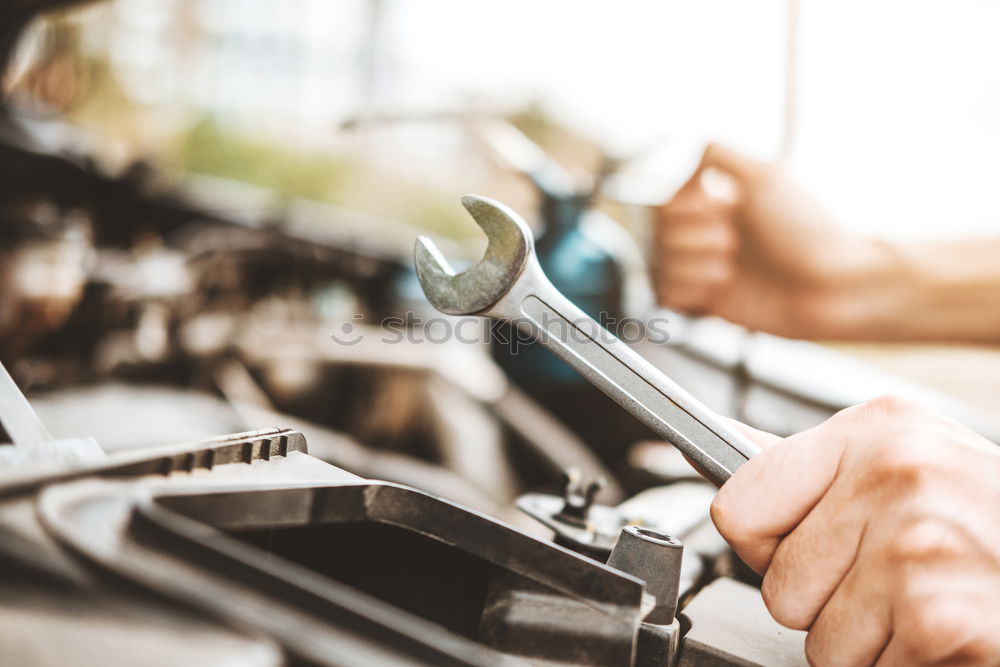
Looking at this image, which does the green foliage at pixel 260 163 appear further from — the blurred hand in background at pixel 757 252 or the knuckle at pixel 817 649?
the knuckle at pixel 817 649

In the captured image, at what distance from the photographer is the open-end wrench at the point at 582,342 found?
0.56m

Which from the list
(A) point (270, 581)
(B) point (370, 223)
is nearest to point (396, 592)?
(A) point (270, 581)

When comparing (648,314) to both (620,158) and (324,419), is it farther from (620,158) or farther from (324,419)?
(324,419)

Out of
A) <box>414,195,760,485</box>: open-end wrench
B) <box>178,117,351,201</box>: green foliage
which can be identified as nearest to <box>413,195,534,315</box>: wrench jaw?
<box>414,195,760,485</box>: open-end wrench

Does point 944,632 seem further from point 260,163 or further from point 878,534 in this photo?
point 260,163

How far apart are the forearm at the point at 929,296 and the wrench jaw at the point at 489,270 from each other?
1.09m

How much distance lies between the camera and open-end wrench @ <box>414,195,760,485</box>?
1.84 ft

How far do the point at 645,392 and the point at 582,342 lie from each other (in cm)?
7

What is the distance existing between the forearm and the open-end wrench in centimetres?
104

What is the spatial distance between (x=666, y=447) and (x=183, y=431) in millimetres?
1027

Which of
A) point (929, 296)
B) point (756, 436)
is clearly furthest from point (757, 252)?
point (756, 436)

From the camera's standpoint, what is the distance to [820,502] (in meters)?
0.52

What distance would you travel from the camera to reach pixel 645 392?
57 centimetres

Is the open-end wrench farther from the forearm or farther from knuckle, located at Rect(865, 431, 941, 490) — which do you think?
the forearm
